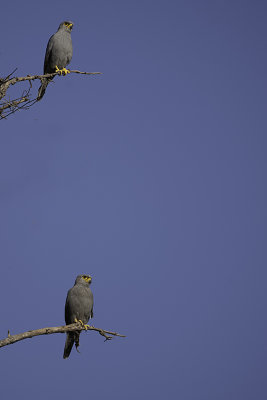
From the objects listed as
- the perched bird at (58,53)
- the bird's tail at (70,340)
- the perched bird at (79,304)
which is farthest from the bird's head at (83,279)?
the perched bird at (58,53)

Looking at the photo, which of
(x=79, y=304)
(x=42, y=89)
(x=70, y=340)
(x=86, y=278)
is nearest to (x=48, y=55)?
(x=42, y=89)

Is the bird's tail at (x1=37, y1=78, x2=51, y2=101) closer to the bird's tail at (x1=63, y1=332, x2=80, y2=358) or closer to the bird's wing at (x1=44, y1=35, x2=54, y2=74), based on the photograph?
the bird's wing at (x1=44, y1=35, x2=54, y2=74)

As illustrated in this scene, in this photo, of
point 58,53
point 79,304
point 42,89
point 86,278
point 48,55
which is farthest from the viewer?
point 48,55

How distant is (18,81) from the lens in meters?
9.34

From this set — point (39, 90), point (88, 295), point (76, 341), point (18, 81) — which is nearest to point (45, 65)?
point (39, 90)

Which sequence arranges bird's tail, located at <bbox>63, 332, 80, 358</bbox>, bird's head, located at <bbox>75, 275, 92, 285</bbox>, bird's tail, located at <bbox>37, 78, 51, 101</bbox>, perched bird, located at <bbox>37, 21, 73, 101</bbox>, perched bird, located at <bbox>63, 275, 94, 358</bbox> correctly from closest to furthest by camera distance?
bird's tail, located at <bbox>63, 332, 80, 358</bbox>, bird's tail, located at <bbox>37, 78, 51, 101</bbox>, perched bird, located at <bbox>63, 275, 94, 358</bbox>, bird's head, located at <bbox>75, 275, 92, 285</bbox>, perched bird, located at <bbox>37, 21, 73, 101</bbox>

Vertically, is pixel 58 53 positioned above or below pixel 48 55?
below

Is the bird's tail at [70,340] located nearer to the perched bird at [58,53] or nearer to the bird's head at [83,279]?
the bird's head at [83,279]

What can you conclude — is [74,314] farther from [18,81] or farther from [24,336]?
[18,81]

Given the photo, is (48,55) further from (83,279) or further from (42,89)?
(83,279)

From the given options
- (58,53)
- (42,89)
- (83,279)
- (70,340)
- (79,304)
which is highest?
(58,53)

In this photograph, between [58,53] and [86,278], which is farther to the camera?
[58,53]

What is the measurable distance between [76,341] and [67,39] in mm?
8621

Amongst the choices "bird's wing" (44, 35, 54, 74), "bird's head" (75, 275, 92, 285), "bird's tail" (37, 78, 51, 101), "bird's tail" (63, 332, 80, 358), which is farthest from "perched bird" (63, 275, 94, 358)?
"bird's wing" (44, 35, 54, 74)
